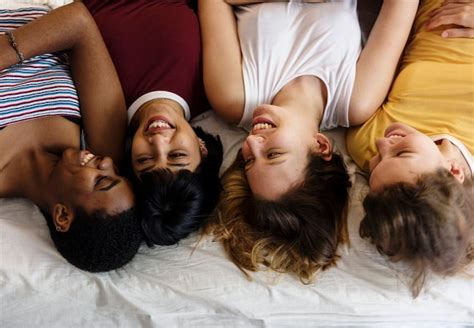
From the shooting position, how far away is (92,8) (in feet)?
4.84

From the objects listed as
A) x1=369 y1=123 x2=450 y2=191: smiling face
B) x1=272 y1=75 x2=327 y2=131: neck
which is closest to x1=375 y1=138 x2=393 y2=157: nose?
x1=369 y1=123 x2=450 y2=191: smiling face

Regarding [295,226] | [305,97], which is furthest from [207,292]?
[305,97]

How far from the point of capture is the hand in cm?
129

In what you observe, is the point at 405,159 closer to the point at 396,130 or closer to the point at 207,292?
the point at 396,130

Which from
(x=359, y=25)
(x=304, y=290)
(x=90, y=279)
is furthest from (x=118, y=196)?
(x=359, y=25)

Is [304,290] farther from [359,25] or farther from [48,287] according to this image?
[359,25]

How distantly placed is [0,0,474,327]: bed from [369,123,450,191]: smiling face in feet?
0.53

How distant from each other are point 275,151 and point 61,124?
0.58 meters

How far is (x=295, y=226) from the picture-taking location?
1.17 metres

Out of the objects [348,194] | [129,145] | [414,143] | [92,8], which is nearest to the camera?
[414,143]

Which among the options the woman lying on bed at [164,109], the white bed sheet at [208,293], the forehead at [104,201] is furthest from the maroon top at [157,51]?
the white bed sheet at [208,293]

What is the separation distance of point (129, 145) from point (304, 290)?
2.03 feet

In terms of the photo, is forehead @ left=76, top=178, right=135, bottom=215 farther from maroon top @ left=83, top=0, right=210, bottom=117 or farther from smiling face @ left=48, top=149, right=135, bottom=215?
maroon top @ left=83, top=0, right=210, bottom=117

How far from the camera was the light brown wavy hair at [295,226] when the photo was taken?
3.81 ft
